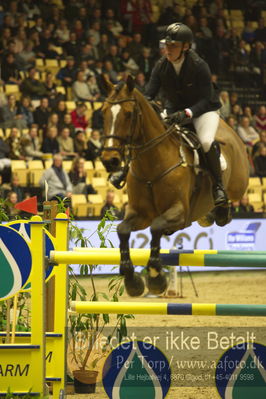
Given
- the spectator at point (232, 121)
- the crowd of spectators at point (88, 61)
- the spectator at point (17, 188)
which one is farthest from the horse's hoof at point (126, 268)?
the spectator at point (232, 121)

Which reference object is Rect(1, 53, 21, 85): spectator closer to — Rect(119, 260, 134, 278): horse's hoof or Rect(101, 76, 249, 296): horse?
Rect(101, 76, 249, 296): horse

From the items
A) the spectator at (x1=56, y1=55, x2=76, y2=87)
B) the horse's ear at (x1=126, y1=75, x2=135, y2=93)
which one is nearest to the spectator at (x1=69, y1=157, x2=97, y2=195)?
the spectator at (x1=56, y1=55, x2=76, y2=87)

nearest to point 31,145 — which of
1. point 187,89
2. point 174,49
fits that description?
point 187,89

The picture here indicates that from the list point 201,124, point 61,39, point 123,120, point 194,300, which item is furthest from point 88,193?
point 123,120

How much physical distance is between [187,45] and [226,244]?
6.97 meters

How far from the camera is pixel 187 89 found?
6047 millimetres

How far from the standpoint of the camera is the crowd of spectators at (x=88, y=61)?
45.3ft

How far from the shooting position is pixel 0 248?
4551 millimetres

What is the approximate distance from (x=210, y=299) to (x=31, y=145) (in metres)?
4.69

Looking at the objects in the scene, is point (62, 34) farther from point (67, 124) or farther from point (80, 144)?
point (80, 144)

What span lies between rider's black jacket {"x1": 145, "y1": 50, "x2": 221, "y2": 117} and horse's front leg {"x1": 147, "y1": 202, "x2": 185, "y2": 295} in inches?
37.1

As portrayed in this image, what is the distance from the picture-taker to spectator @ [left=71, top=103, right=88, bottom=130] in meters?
14.6

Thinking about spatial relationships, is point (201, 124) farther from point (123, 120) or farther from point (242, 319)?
point (242, 319)

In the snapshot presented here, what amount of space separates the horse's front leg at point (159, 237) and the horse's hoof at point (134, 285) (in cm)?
6
